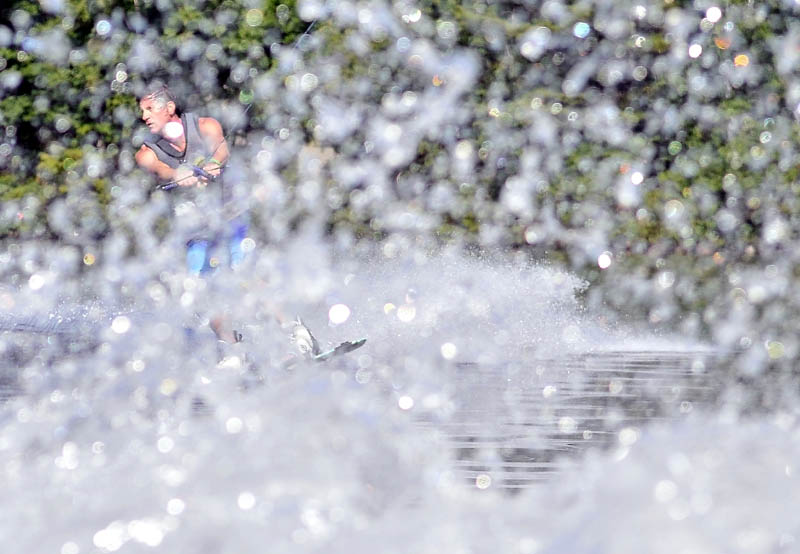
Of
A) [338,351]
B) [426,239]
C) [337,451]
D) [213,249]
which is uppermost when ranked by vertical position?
[337,451]

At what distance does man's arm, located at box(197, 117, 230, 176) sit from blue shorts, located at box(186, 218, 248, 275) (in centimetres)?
29

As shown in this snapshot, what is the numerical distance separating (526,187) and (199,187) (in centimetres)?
258

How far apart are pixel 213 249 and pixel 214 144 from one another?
52 cm

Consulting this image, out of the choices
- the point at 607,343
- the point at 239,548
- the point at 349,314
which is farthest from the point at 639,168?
the point at 239,548

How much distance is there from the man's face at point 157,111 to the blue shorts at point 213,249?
0.59 m

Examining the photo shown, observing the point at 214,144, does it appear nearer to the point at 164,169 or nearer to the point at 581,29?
the point at 164,169

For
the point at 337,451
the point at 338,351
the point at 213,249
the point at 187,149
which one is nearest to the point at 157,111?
the point at 187,149

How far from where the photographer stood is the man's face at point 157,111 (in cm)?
672

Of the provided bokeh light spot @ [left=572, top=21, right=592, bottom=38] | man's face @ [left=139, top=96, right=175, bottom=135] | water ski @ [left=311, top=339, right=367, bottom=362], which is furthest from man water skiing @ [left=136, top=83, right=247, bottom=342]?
bokeh light spot @ [left=572, top=21, right=592, bottom=38]

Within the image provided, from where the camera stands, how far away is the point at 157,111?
22.1ft

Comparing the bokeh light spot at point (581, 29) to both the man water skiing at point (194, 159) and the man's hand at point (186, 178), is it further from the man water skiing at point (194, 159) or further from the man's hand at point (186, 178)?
the man's hand at point (186, 178)

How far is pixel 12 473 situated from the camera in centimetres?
482

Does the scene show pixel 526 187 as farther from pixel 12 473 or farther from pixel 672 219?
pixel 12 473

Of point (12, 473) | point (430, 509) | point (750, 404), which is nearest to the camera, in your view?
point (430, 509)
